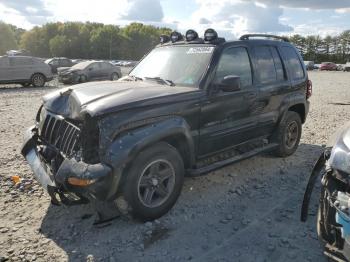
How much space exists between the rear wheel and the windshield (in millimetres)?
14481

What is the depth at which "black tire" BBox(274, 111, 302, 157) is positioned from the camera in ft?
20.1

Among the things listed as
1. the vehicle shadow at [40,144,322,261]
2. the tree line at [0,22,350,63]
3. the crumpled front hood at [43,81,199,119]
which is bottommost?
the vehicle shadow at [40,144,322,261]

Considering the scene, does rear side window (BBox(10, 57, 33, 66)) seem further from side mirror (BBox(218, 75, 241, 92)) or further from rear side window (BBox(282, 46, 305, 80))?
side mirror (BBox(218, 75, 241, 92))

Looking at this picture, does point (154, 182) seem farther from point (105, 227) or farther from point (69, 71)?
point (69, 71)

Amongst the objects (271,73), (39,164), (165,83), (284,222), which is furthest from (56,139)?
(271,73)

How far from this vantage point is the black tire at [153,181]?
391cm

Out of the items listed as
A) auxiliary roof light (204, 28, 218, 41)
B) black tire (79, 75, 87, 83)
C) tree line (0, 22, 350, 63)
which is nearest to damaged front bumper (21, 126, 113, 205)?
auxiliary roof light (204, 28, 218, 41)

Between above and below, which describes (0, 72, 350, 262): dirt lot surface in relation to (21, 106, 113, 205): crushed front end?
below

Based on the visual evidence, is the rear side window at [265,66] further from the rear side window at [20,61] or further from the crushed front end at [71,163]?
the rear side window at [20,61]

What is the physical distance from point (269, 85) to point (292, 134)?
129cm

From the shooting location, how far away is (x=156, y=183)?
4.18m

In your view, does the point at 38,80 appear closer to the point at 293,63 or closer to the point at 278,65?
the point at 293,63

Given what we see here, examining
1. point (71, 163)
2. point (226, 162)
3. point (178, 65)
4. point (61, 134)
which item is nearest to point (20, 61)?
point (178, 65)

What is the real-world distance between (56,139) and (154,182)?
47.6 inches
